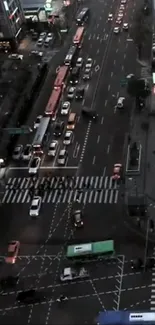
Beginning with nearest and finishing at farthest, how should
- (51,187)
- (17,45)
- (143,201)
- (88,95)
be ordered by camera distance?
(143,201)
(51,187)
(88,95)
(17,45)

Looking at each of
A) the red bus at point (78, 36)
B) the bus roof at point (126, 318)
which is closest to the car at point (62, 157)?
the bus roof at point (126, 318)

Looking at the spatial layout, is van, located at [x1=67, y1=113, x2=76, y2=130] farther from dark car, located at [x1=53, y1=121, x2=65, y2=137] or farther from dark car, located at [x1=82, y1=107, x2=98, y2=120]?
dark car, located at [x1=82, y1=107, x2=98, y2=120]

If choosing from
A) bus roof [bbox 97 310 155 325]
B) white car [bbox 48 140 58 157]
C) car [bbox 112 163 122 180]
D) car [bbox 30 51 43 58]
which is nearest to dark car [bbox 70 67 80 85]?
car [bbox 30 51 43 58]

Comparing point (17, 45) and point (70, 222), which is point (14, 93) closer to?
point (17, 45)

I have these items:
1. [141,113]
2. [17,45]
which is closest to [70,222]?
[141,113]

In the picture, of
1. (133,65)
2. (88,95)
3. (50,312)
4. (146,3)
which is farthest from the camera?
(146,3)

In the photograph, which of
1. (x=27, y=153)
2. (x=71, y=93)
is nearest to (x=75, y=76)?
(x=71, y=93)

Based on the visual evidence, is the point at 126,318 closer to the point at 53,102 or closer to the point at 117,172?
the point at 117,172
